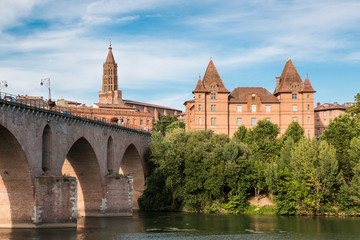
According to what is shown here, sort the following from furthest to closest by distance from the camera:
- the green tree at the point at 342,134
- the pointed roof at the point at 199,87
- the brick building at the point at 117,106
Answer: the brick building at the point at 117,106 → the pointed roof at the point at 199,87 → the green tree at the point at 342,134

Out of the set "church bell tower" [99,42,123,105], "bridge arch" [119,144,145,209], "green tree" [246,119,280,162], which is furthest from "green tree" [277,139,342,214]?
"church bell tower" [99,42,123,105]

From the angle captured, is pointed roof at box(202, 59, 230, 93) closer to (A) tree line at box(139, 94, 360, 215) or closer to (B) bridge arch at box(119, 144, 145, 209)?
(A) tree line at box(139, 94, 360, 215)

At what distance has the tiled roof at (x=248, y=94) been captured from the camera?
333ft

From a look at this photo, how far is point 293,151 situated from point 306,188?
6.49 meters

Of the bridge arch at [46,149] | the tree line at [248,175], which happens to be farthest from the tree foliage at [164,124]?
the bridge arch at [46,149]

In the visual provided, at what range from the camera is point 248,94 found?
10250 cm

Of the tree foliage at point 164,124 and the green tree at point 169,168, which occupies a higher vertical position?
the tree foliage at point 164,124

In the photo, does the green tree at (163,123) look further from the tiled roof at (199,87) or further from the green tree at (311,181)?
the green tree at (311,181)

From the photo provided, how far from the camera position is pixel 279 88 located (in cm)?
10269

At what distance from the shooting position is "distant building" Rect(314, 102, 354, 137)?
5482 inches

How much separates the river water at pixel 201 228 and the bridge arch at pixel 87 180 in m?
2.85

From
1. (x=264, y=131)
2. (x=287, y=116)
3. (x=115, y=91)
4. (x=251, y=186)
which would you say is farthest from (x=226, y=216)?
(x=115, y=91)

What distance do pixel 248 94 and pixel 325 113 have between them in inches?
1865

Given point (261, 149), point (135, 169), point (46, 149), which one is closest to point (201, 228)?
point (46, 149)
